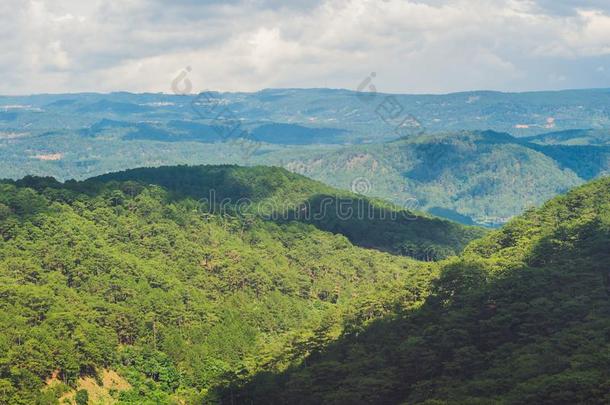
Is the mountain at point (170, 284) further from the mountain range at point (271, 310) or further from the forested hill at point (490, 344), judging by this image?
the forested hill at point (490, 344)

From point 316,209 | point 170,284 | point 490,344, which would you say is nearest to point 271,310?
point 170,284

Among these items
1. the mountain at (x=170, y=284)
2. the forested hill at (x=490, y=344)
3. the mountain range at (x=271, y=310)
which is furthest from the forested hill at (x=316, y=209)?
the forested hill at (x=490, y=344)

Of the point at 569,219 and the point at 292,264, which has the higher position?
the point at 569,219

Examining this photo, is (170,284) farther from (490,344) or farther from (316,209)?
(316,209)

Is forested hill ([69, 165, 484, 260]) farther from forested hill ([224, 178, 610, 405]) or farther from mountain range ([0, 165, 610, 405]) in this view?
forested hill ([224, 178, 610, 405])

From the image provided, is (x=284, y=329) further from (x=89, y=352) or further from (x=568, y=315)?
(x=568, y=315)

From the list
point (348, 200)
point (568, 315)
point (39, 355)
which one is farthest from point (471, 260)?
point (348, 200)

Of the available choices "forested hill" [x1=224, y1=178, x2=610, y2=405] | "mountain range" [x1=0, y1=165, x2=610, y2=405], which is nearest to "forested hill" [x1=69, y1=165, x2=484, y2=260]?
"mountain range" [x1=0, y1=165, x2=610, y2=405]
